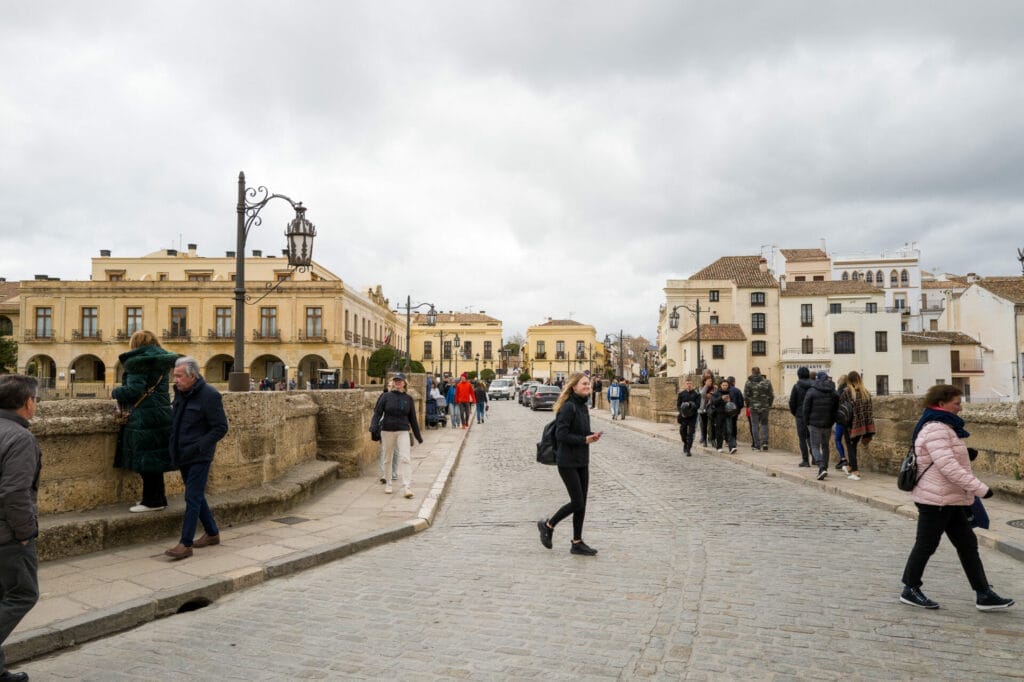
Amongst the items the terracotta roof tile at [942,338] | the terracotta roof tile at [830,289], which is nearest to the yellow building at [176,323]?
the terracotta roof tile at [830,289]

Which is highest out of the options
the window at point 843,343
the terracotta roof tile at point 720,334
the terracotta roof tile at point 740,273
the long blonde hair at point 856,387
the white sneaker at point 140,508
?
the terracotta roof tile at point 740,273

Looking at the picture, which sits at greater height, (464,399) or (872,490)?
(464,399)

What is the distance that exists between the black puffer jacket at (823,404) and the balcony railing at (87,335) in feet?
178

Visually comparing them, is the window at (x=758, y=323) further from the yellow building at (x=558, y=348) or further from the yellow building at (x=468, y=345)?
the yellow building at (x=468, y=345)

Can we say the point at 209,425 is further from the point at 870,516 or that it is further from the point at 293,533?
the point at 870,516

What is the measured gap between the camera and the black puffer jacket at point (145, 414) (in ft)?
20.0

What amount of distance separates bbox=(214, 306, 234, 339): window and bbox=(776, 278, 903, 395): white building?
45589 mm

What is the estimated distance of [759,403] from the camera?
14305mm

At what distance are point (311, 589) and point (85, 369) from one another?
2273 inches

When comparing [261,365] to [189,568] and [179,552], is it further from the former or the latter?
[189,568]

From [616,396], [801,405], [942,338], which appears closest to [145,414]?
[801,405]

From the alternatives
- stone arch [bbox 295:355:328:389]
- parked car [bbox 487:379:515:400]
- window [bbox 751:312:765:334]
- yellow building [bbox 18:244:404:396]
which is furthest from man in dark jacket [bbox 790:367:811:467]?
window [bbox 751:312:765:334]

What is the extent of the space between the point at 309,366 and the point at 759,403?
45747 mm

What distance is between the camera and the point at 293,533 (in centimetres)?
682
